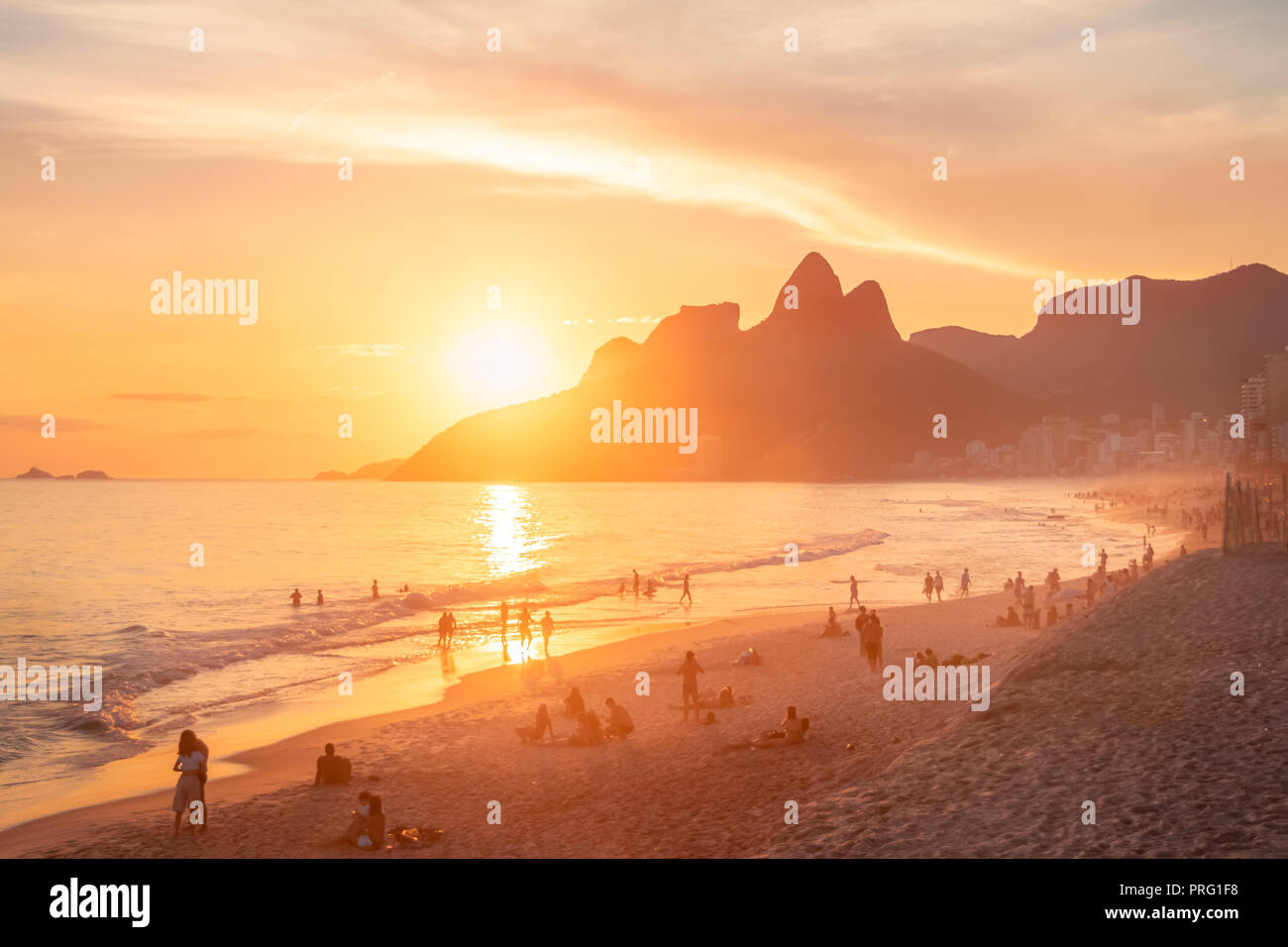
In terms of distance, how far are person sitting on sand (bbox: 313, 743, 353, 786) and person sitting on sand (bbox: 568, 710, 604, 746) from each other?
462cm

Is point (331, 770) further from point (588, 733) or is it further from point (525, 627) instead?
point (525, 627)

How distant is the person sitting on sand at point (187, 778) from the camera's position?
544 inches

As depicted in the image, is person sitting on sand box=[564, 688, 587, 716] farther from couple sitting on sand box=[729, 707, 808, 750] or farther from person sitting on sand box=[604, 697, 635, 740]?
couple sitting on sand box=[729, 707, 808, 750]

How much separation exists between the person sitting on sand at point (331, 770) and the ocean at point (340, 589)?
13.7 feet

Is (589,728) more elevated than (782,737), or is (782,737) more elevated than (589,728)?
(782,737)

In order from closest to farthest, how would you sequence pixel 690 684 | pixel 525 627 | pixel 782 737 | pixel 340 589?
pixel 782 737 → pixel 690 684 → pixel 525 627 → pixel 340 589

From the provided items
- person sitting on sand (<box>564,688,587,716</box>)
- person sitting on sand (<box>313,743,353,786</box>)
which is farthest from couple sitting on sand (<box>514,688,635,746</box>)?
person sitting on sand (<box>313,743,353,786</box>)

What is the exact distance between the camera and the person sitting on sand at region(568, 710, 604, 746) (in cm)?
1861

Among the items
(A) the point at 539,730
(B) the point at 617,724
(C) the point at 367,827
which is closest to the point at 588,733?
(B) the point at 617,724

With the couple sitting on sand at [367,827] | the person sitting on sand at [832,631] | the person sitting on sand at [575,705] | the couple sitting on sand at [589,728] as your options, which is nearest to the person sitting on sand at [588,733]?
the couple sitting on sand at [589,728]

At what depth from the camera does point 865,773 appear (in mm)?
14258

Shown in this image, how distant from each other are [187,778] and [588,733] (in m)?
7.82
